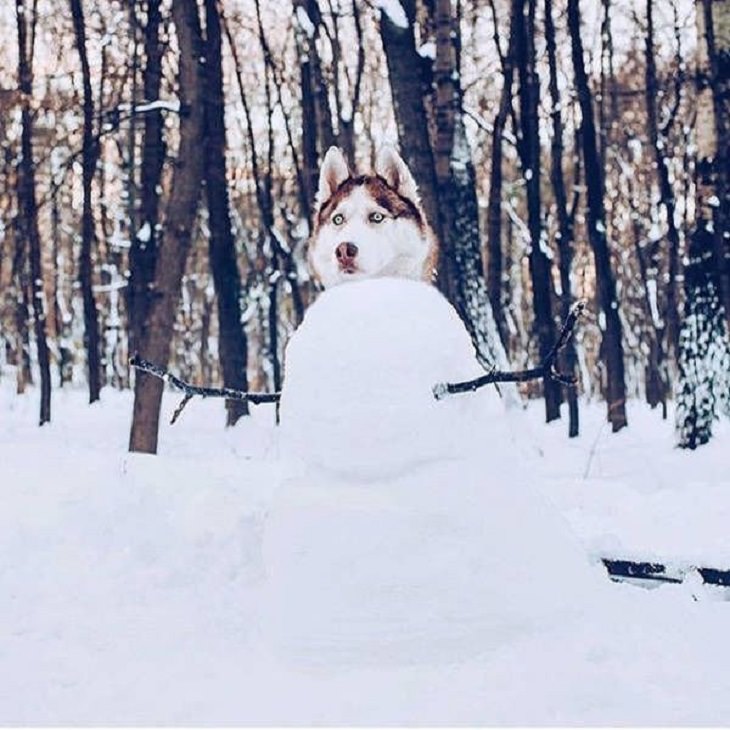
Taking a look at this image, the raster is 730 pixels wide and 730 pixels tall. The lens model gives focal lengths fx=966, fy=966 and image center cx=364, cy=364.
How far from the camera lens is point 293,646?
12.1 ft

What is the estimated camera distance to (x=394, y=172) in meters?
4.21

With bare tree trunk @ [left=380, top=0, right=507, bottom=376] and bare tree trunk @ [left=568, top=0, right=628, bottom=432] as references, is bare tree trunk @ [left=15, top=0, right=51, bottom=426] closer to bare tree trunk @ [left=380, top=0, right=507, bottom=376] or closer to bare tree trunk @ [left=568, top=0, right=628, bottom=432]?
bare tree trunk @ [left=380, top=0, right=507, bottom=376]

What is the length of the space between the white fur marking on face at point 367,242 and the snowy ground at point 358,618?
80 cm

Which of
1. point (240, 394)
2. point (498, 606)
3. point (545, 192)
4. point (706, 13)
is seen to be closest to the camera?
point (498, 606)

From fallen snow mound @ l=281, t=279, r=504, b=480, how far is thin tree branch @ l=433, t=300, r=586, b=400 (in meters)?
0.08

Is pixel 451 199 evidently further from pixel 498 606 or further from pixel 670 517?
pixel 498 606

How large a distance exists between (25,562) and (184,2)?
19.3 ft

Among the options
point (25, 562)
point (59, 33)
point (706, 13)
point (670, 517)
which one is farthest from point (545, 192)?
point (25, 562)

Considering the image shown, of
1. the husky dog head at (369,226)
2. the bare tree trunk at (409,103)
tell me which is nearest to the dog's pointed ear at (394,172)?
the husky dog head at (369,226)

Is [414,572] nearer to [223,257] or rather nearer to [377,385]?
[377,385]

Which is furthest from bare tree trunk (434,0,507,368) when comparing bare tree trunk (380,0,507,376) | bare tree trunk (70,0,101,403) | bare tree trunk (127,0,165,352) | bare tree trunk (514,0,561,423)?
bare tree trunk (514,0,561,423)

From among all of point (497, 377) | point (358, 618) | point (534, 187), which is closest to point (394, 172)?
point (497, 377)

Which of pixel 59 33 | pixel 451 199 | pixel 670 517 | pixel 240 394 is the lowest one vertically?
pixel 670 517

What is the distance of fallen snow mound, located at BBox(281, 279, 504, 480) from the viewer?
373cm
